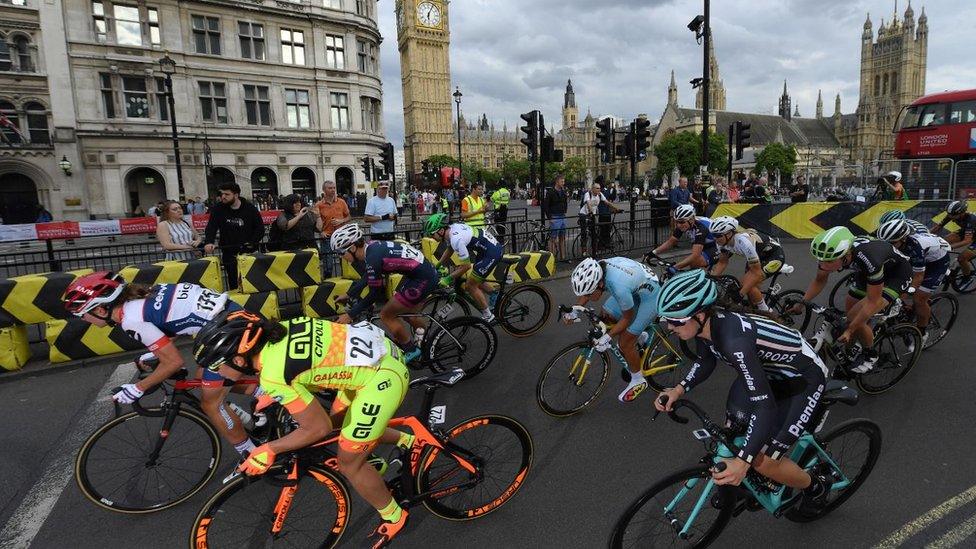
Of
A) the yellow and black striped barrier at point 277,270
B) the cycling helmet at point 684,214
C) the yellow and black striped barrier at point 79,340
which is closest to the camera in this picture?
the yellow and black striped barrier at point 79,340

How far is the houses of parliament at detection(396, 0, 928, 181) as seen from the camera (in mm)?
97438

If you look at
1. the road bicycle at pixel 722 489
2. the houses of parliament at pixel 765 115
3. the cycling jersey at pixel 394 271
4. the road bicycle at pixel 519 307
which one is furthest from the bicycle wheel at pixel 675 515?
the houses of parliament at pixel 765 115

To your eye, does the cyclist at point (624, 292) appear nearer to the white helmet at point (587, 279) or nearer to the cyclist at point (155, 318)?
the white helmet at point (587, 279)

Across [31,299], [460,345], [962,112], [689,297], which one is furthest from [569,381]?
[962,112]

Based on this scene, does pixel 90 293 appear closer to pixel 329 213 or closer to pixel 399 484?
pixel 399 484

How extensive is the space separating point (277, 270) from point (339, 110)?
99.8 ft

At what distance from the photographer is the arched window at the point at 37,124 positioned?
88.4ft

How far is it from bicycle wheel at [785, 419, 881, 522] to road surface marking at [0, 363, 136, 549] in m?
4.91

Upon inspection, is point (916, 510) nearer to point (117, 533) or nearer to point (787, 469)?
point (787, 469)

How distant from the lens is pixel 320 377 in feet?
9.18

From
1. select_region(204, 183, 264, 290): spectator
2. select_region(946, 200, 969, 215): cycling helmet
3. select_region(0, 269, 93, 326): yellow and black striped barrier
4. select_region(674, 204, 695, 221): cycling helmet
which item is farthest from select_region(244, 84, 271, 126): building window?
select_region(946, 200, 969, 215): cycling helmet

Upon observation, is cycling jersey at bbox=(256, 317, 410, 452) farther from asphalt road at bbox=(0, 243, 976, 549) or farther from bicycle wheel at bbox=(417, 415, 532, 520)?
asphalt road at bbox=(0, 243, 976, 549)

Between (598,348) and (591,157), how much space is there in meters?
156

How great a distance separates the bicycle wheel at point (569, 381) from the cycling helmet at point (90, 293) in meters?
3.45
